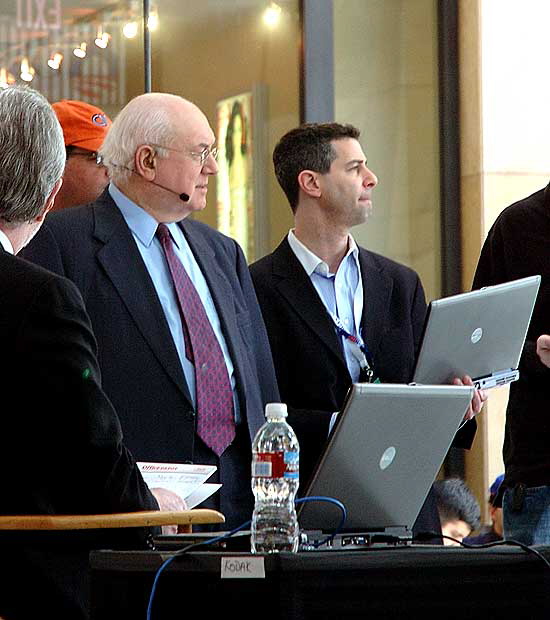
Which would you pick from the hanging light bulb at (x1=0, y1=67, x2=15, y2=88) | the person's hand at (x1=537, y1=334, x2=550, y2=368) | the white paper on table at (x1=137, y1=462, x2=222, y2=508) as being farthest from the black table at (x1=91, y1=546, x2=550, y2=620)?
the hanging light bulb at (x1=0, y1=67, x2=15, y2=88)

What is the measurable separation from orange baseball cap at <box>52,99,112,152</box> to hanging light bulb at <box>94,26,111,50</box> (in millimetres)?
2389

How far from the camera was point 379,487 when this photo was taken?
12.2 ft

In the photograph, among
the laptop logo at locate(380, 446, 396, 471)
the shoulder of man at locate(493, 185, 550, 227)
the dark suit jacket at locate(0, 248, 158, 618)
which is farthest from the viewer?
the shoulder of man at locate(493, 185, 550, 227)

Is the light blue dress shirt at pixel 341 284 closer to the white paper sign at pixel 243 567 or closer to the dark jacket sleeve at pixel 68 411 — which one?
the dark jacket sleeve at pixel 68 411

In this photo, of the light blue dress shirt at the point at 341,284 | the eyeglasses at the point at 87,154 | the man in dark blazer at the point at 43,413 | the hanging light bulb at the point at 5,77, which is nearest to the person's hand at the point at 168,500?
the man in dark blazer at the point at 43,413

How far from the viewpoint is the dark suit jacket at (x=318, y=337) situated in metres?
5.34

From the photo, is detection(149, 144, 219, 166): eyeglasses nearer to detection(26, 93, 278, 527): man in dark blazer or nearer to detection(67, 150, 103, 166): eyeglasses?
detection(26, 93, 278, 527): man in dark blazer

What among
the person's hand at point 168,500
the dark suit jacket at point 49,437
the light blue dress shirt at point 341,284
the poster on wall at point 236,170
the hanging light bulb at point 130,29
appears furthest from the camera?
the poster on wall at point 236,170

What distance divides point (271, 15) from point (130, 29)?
0.97 m

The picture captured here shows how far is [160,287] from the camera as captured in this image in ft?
15.5

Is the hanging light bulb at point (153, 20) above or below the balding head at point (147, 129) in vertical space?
above

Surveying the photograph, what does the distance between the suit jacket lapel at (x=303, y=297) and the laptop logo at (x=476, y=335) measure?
775 millimetres

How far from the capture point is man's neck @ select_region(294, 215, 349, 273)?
5.73 m

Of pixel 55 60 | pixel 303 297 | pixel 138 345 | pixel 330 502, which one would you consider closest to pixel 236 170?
pixel 55 60
